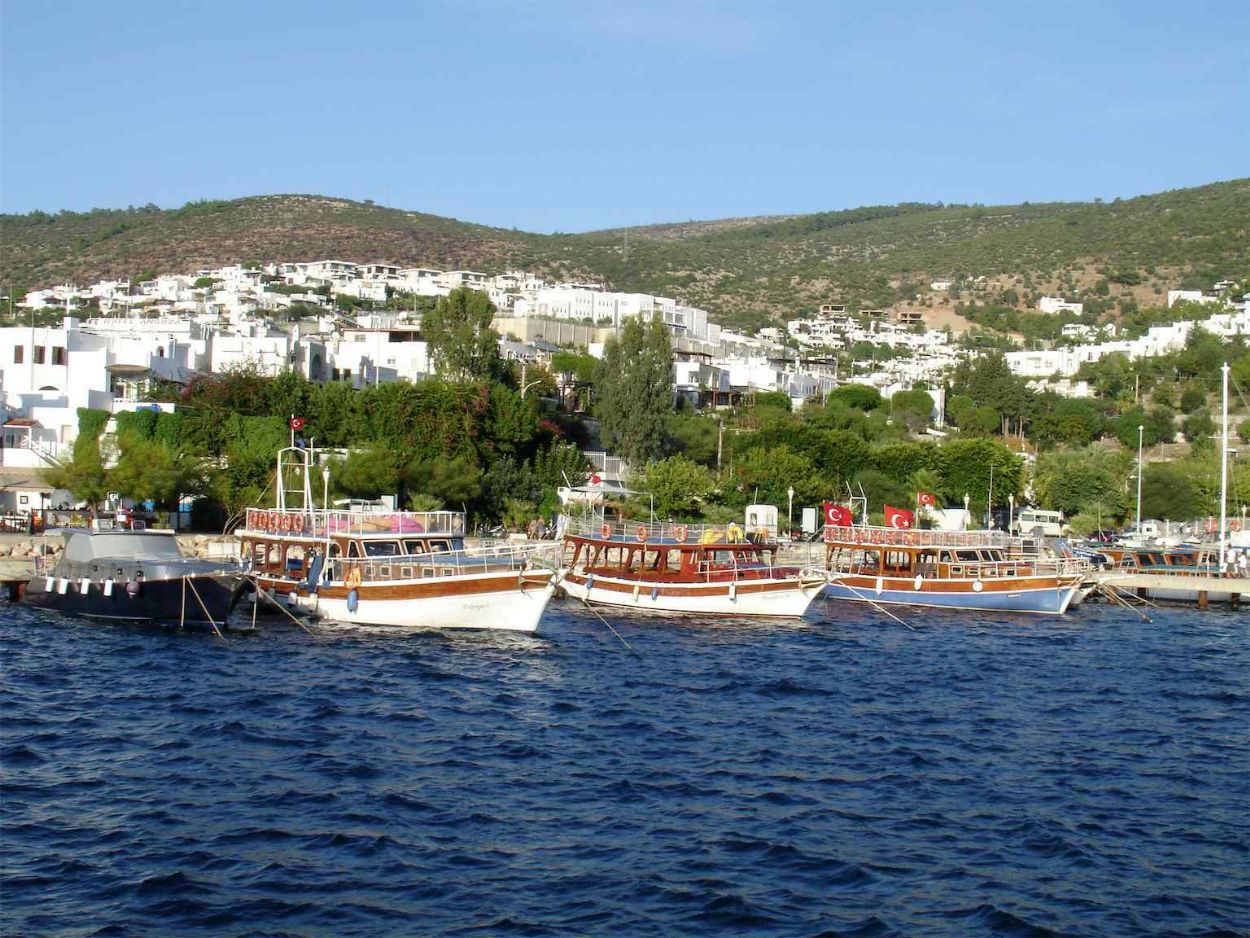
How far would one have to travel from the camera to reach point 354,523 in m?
42.3

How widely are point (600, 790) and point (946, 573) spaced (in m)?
30.8

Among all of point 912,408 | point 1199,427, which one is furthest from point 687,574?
point 1199,427

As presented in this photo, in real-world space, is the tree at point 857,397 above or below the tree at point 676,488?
above

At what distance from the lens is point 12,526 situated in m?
56.8

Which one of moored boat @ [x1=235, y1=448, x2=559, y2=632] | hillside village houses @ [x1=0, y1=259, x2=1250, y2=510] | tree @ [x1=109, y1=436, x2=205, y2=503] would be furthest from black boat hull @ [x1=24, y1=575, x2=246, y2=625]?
hillside village houses @ [x1=0, y1=259, x2=1250, y2=510]

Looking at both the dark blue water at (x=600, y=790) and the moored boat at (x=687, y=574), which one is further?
the moored boat at (x=687, y=574)

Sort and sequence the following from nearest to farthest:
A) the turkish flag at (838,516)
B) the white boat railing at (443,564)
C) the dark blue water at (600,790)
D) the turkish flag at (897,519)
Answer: the dark blue water at (600,790), the white boat railing at (443,564), the turkish flag at (838,516), the turkish flag at (897,519)

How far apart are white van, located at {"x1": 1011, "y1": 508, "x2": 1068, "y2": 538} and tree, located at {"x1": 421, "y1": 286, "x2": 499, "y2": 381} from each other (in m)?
29.0

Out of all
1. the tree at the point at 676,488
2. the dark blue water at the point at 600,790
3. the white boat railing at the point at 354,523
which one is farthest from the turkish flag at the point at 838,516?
the white boat railing at the point at 354,523

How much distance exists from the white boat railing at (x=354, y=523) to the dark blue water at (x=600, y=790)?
4306 mm

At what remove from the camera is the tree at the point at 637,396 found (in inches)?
3049

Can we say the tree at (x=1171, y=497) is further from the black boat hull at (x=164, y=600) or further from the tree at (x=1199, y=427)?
the black boat hull at (x=164, y=600)

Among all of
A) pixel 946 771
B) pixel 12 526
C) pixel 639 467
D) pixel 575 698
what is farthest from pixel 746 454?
pixel 946 771

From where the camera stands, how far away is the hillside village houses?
69125mm
